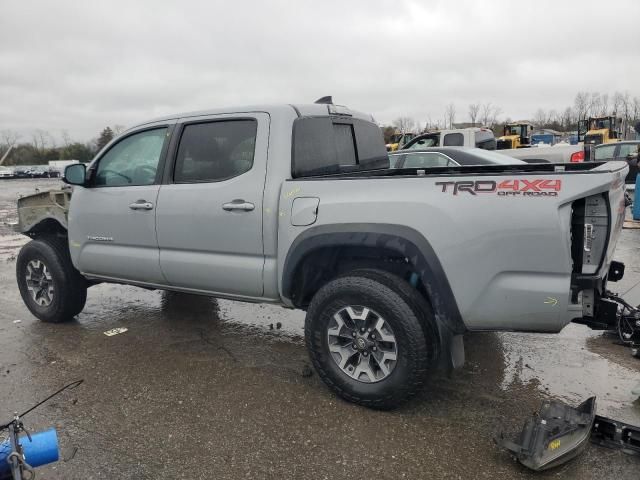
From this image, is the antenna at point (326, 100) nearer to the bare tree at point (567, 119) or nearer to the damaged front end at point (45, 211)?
the damaged front end at point (45, 211)

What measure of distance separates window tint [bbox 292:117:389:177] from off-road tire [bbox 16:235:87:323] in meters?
2.79

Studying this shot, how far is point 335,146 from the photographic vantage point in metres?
4.07

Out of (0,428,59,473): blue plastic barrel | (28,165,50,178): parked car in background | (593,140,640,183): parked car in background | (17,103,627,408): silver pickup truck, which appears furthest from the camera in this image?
(28,165,50,178): parked car in background

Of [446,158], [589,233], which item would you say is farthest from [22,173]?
[589,233]

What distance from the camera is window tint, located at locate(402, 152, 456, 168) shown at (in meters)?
8.86

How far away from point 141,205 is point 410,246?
7.69 ft

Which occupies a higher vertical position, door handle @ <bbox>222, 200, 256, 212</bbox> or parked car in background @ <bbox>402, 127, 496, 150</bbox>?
parked car in background @ <bbox>402, 127, 496, 150</bbox>

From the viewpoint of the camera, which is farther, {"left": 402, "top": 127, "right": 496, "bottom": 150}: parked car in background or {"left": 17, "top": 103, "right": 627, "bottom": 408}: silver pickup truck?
{"left": 402, "top": 127, "right": 496, "bottom": 150}: parked car in background

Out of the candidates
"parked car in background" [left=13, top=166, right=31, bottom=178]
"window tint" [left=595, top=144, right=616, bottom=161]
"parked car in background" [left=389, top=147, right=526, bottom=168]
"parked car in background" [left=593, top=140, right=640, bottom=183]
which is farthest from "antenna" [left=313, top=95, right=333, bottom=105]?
"parked car in background" [left=13, top=166, right=31, bottom=178]

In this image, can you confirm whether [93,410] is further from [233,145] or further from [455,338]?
[455,338]

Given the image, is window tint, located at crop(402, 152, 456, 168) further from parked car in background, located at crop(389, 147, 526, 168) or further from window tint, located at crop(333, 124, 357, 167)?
window tint, located at crop(333, 124, 357, 167)

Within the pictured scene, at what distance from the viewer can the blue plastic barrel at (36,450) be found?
1.93 meters

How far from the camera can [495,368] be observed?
394 centimetres

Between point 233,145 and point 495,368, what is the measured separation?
2654 millimetres
